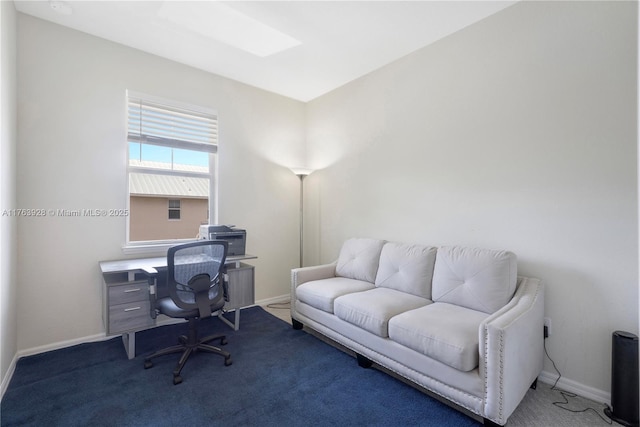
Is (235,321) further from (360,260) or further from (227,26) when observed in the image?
(227,26)

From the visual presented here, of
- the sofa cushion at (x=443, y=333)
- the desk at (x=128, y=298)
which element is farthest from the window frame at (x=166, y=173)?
the sofa cushion at (x=443, y=333)

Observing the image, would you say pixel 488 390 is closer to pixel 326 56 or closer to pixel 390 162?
pixel 390 162

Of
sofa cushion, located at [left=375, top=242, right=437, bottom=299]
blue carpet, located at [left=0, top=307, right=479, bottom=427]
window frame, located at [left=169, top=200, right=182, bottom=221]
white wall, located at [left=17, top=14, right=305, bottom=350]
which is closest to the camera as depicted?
blue carpet, located at [left=0, top=307, right=479, bottom=427]

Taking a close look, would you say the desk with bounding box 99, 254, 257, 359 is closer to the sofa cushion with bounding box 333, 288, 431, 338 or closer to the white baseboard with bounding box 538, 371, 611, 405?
the sofa cushion with bounding box 333, 288, 431, 338

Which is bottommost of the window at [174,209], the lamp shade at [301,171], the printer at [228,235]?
the printer at [228,235]

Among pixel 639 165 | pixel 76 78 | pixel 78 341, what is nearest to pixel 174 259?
pixel 78 341

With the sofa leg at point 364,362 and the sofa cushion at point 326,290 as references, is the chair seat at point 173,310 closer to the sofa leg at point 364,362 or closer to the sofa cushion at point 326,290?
the sofa cushion at point 326,290

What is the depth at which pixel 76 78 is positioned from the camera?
2.69 metres

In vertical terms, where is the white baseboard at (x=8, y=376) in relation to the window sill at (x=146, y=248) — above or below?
below

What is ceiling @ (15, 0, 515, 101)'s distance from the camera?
7.77ft

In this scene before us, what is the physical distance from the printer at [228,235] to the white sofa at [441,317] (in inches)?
27.0

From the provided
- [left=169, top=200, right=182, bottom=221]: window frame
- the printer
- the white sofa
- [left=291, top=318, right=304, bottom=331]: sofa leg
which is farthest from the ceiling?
[left=291, top=318, right=304, bottom=331]: sofa leg

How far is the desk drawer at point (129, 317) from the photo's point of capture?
92.7 inches

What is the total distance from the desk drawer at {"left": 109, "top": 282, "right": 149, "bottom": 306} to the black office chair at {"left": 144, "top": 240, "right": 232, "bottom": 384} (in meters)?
0.17
